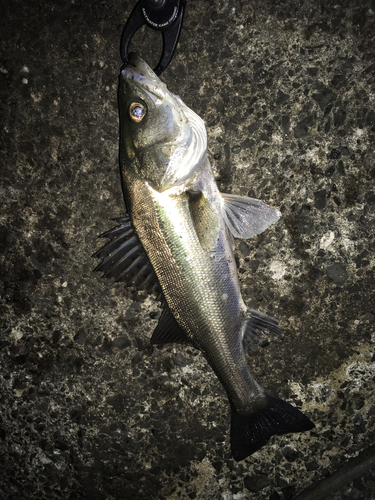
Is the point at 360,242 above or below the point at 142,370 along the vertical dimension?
above

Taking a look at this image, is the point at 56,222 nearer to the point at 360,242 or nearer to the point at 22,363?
the point at 22,363

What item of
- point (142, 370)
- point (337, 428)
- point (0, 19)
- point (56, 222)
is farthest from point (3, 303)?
point (337, 428)

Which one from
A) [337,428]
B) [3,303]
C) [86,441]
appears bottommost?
[86,441]

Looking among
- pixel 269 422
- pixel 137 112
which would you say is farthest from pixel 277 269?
pixel 137 112

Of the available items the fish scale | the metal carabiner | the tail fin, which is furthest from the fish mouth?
the tail fin

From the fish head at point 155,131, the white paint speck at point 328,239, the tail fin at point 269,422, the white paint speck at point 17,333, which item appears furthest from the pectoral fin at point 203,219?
the white paint speck at point 17,333

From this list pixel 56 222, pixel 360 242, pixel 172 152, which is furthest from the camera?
pixel 56 222
